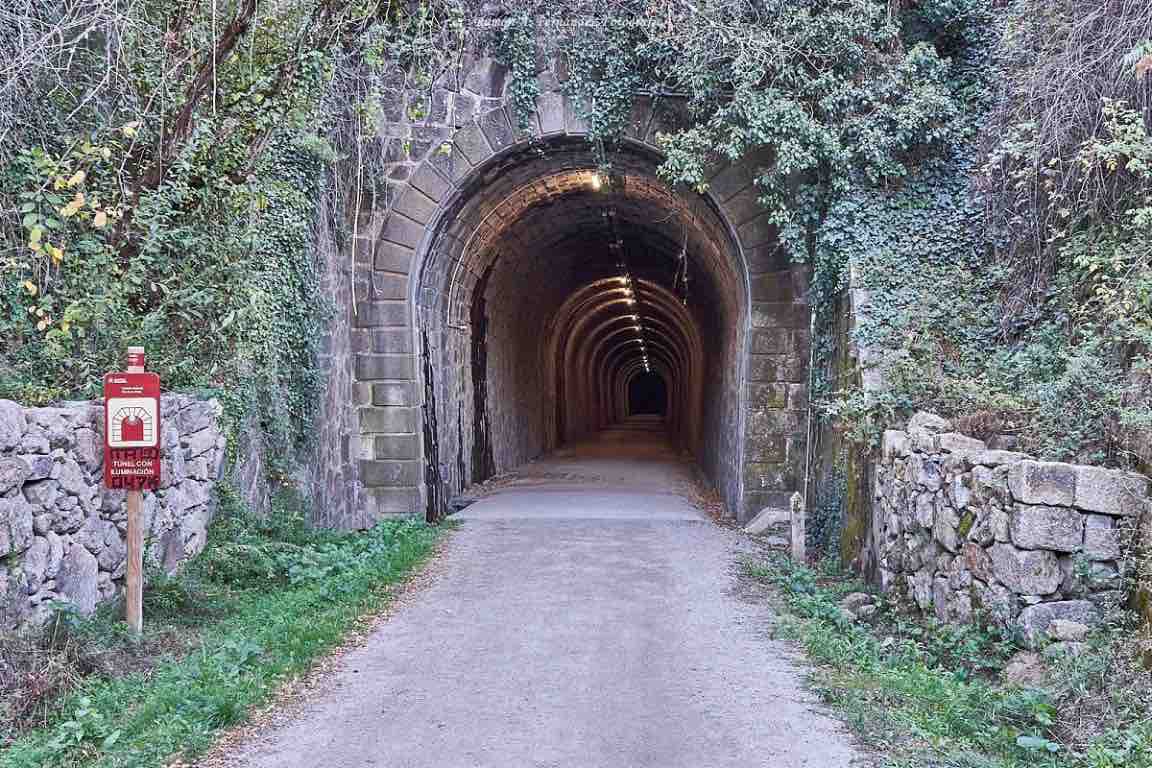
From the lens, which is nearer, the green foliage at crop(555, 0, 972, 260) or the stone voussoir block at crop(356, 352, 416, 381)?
the green foliage at crop(555, 0, 972, 260)

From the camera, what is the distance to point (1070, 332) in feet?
22.5

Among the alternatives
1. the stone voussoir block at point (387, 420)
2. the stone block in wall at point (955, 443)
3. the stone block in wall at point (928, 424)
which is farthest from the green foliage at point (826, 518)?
the stone voussoir block at point (387, 420)

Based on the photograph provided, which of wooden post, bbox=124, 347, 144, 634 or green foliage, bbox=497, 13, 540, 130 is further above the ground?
green foliage, bbox=497, 13, 540, 130

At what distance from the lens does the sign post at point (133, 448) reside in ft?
16.9

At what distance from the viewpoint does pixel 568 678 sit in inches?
201

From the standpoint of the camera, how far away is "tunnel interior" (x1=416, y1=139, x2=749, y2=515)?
11.9m

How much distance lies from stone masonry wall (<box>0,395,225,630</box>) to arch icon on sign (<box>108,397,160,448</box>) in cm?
24

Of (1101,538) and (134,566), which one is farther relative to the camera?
(134,566)

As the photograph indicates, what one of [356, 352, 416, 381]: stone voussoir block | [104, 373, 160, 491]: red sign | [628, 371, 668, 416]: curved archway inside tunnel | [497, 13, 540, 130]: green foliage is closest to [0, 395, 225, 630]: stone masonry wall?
[104, 373, 160, 491]: red sign

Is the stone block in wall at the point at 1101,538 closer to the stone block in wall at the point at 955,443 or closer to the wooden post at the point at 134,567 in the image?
the stone block in wall at the point at 955,443

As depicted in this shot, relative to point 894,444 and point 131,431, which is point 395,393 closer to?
point 131,431

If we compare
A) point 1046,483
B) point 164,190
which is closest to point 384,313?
point 164,190

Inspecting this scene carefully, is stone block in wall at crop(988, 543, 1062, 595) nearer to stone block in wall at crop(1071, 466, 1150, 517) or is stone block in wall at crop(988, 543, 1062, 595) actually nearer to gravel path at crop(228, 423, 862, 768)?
stone block in wall at crop(1071, 466, 1150, 517)

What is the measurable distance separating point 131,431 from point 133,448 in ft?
0.32
